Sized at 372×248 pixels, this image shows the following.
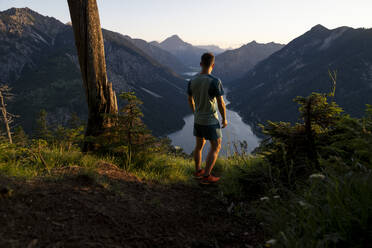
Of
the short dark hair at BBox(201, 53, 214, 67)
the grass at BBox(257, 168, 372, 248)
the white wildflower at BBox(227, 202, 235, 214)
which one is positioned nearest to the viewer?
the grass at BBox(257, 168, 372, 248)

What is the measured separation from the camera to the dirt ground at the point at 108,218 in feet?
6.23

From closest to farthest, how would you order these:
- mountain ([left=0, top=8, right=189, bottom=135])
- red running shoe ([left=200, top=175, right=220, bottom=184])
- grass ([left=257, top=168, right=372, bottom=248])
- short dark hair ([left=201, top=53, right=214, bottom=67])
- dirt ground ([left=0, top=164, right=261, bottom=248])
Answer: grass ([left=257, top=168, right=372, bottom=248]) < dirt ground ([left=0, top=164, right=261, bottom=248]) < short dark hair ([left=201, top=53, right=214, bottom=67]) < red running shoe ([left=200, top=175, right=220, bottom=184]) < mountain ([left=0, top=8, right=189, bottom=135])

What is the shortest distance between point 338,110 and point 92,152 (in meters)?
3.85

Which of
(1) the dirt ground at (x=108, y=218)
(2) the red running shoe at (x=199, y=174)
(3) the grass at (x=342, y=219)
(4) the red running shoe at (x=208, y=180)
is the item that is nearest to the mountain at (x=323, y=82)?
(2) the red running shoe at (x=199, y=174)

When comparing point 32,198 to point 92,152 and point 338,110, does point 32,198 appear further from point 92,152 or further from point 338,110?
point 338,110

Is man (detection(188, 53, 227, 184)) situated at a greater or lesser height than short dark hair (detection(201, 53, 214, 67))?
lesser

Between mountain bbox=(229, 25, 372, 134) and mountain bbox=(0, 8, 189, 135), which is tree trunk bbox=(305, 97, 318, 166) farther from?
mountain bbox=(229, 25, 372, 134)

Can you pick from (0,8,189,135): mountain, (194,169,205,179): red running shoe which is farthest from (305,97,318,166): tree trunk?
(0,8,189,135): mountain

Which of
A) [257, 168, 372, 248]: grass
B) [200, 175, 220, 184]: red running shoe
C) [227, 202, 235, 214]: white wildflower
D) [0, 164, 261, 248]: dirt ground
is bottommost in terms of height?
[200, 175, 220, 184]: red running shoe

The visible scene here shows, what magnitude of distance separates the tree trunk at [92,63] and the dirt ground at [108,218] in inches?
57.3

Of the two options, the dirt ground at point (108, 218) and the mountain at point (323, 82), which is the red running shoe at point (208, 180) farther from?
the mountain at point (323, 82)

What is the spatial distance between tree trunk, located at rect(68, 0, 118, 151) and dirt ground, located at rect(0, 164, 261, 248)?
146cm

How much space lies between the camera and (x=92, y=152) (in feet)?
14.3

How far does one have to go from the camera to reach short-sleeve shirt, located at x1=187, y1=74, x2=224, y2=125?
3857mm
